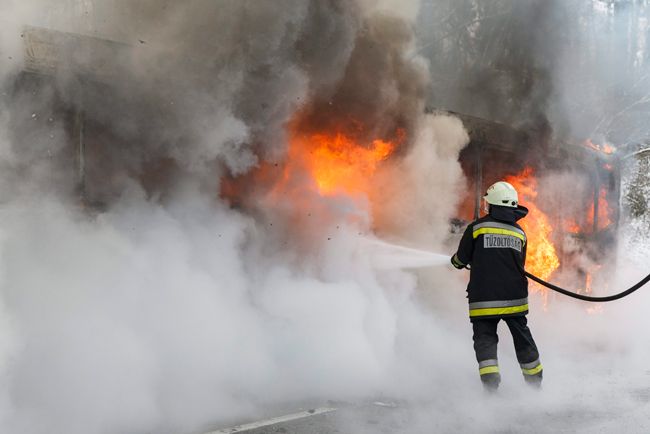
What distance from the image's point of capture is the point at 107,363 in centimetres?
473

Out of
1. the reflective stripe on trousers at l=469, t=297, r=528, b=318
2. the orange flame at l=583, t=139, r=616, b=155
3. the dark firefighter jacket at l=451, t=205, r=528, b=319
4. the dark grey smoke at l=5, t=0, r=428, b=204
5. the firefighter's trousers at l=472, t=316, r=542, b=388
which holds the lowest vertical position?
the firefighter's trousers at l=472, t=316, r=542, b=388

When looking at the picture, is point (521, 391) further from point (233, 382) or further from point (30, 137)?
point (30, 137)

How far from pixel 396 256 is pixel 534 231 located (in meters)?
2.96

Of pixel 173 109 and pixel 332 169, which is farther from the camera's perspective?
pixel 332 169

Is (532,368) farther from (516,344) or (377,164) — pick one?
(377,164)

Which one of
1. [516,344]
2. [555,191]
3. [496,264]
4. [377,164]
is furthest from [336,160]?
[555,191]

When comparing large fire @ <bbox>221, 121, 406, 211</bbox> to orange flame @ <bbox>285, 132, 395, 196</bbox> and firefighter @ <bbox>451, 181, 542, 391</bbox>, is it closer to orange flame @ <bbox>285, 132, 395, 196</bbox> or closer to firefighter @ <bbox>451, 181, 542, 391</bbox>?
orange flame @ <bbox>285, 132, 395, 196</bbox>

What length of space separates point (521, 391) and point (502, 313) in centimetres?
65

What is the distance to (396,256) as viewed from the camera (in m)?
7.53

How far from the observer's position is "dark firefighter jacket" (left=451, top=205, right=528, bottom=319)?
5.46 metres

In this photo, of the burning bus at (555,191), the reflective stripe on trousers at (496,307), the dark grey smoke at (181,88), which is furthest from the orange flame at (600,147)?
the reflective stripe on trousers at (496,307)

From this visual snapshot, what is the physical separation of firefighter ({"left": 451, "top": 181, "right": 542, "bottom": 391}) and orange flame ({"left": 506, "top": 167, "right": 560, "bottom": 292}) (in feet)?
12.9

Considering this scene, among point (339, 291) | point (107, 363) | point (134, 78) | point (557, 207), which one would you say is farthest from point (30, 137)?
point (557, 207)

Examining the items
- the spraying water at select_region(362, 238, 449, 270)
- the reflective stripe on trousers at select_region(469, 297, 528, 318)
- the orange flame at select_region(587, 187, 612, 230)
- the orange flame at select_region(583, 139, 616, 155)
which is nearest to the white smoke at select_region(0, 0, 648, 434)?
the spraying water at select_region(362, 238, 449, 270)
